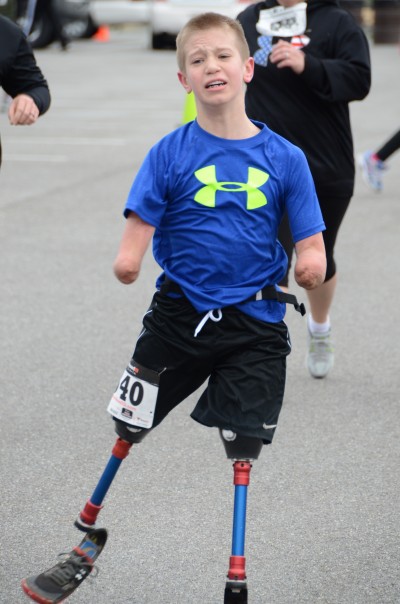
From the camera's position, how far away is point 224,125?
11.3ft

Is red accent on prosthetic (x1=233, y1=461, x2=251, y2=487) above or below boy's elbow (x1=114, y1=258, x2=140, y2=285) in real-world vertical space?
below

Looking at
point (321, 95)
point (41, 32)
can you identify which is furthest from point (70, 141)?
point (41, 32)

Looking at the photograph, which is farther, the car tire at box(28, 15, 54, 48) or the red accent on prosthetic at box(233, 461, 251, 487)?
the car tire at box(28, 15, 54, 48)

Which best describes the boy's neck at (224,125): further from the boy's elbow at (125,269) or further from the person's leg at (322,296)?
the person's leg at (322,296)

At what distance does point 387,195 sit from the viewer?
36.3 ft

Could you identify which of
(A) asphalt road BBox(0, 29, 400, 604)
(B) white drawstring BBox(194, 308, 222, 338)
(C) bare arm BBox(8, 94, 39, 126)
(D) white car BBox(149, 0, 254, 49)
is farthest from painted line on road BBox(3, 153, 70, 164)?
(D) white car BBox(149, 0, 254, 49)

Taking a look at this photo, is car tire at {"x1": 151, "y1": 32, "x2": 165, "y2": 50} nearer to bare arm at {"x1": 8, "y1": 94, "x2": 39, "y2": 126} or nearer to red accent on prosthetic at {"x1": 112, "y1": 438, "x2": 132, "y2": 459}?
bare arm at {"x1": 8, "y1": 94, "x2": 39, "y2": 126}

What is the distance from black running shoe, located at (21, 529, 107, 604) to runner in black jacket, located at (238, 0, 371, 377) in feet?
6.87

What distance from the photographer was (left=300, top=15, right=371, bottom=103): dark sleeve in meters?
5.15

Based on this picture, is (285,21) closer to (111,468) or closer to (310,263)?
(310,263)

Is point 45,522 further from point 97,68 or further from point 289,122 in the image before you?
point 97,68

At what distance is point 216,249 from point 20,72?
1.92 meters

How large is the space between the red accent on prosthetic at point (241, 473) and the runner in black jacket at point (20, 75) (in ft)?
6.42

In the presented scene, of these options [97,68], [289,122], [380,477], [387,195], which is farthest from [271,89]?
[97,68]
